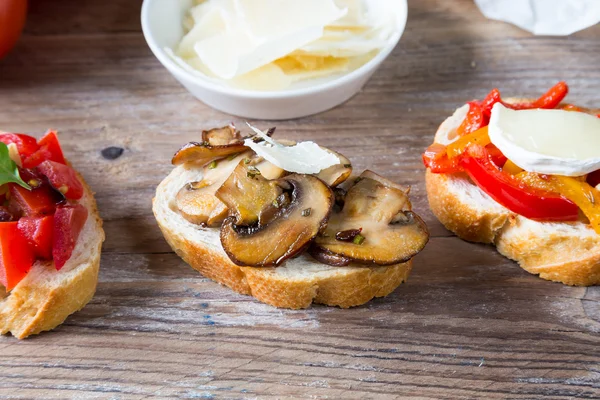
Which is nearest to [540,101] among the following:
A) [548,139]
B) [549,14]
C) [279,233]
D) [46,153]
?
[548,139]

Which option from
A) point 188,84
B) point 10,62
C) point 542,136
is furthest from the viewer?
point 10,62

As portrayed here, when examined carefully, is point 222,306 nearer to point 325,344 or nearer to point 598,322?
point 325,344

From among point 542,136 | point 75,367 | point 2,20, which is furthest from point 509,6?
point 75,367

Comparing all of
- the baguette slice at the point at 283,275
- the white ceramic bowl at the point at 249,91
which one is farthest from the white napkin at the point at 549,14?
the baguette slice at the point at 283,275

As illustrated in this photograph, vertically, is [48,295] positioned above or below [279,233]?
below

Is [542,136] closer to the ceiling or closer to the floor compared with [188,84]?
closer to the ceiling

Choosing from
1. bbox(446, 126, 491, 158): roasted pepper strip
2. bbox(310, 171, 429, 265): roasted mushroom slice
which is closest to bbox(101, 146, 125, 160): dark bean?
bbox(310, 171, 429, 265): roasted mushroom slice

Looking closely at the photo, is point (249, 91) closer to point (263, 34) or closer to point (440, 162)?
point (263, 34)

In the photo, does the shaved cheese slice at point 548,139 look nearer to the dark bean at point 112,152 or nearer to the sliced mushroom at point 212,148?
the sliced mushroom at point 212,148

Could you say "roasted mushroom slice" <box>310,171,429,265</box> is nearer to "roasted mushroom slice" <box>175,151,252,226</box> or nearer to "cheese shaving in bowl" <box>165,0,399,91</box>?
"roasted mushroom slice" <box>175,151,252,226</box>
